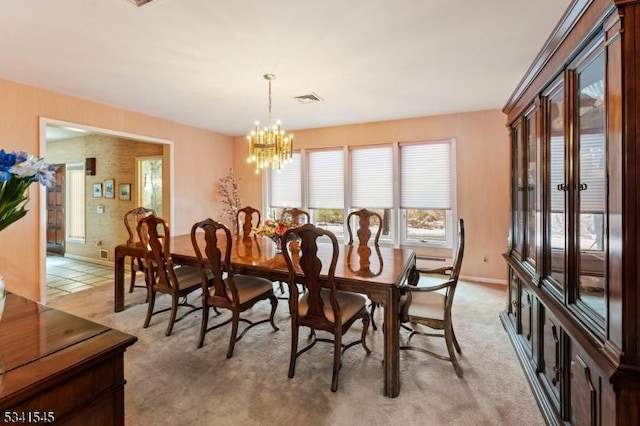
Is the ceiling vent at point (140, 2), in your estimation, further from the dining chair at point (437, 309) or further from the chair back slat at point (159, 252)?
the dining chair at point (437, 309)

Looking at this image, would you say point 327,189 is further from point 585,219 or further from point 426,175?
point 585,219

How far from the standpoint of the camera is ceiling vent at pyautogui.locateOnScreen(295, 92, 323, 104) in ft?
12.9

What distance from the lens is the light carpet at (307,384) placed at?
191 cm

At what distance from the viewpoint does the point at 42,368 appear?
0.93 meters

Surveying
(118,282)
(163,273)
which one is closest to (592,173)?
(163,273)

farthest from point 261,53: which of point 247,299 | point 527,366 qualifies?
point 527,366

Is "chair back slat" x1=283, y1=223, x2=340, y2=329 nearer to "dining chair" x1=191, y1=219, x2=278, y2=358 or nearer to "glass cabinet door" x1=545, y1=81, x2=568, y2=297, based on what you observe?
"dining chair" x1=191, y1=219, x2=278, y2=358

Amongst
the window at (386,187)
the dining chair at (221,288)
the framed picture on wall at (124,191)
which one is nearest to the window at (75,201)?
the framed picture on wall at (124,191)

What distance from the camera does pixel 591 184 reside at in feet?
4.86

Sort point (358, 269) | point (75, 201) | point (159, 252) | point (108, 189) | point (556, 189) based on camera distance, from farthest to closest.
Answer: point (75, 201) → point (108, 189) → point (159, 252) → point (358, 269) → point (556, 189)

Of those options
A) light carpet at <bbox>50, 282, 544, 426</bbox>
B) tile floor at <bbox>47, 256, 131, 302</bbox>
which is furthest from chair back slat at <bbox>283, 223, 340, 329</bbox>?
tile floor at <bbox>47, 256, 131, 302</bbox>

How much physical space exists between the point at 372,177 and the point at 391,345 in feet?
12.0

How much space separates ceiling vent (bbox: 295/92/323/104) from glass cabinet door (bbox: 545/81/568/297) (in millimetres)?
2548

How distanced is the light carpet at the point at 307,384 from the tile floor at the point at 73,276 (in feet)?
6.50
